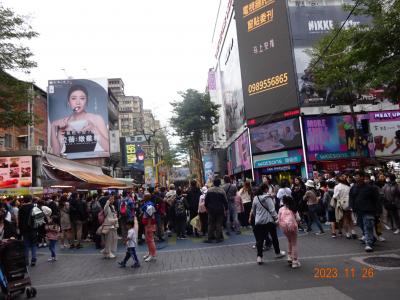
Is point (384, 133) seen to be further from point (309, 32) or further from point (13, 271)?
point (13, 271)

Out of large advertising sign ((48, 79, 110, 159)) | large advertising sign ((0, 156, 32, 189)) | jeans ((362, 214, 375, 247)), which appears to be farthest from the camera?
large advertising sign ((48, 79, 110, 159))

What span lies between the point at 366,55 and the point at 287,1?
24.3 meters

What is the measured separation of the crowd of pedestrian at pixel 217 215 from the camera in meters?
9.37

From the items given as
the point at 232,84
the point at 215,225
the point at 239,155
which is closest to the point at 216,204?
the point at 215,225

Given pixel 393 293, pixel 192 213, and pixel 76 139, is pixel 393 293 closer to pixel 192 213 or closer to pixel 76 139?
pixel 192 213

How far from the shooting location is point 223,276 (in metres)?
8.09

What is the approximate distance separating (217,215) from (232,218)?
2307 millimetres

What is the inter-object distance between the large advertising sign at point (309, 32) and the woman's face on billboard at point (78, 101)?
25.4m

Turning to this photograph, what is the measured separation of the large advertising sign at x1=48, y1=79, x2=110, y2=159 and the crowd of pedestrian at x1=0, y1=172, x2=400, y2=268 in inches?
1223

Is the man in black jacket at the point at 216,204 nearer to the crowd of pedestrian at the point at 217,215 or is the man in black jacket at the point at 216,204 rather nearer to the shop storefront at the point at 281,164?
the crowd of pedestrian at the point at 217,215

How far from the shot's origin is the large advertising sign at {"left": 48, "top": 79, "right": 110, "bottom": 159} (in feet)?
150

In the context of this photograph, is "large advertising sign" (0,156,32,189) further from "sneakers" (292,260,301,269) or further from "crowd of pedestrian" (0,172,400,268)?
"sneakers" (292,260,301,269)

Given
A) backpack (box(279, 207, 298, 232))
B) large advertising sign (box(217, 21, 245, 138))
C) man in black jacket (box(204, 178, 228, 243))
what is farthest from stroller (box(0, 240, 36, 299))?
large advertising sign (box(217, 21, 245, 138))

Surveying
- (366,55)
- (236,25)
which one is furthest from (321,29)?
(366,55)
